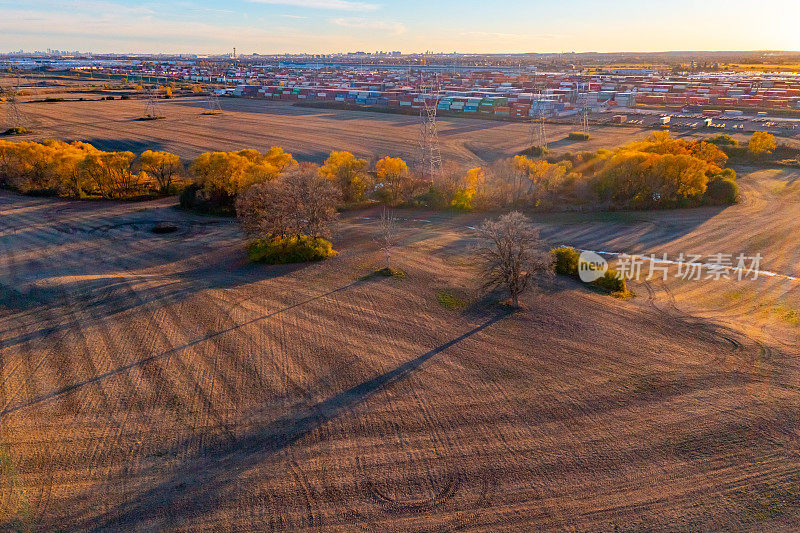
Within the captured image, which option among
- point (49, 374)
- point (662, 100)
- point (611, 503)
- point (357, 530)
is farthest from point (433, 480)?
point (662, 100)

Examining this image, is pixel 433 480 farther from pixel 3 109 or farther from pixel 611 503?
pixel 3 109

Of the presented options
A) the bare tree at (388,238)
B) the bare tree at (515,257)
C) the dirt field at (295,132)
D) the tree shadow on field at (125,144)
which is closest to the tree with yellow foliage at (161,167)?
the dirt field at (295,132)

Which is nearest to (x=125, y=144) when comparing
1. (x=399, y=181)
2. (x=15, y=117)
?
(x=15, y=117)

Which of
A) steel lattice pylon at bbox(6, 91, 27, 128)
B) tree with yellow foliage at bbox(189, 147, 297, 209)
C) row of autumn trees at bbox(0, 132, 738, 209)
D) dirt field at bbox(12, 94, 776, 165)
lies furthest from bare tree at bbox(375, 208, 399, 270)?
steel lattice pylon at bbox(6, 91, 27, 128)

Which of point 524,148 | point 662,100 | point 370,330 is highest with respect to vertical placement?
point 662,100

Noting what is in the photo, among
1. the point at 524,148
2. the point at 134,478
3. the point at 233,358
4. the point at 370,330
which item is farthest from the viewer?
the point at 524,148

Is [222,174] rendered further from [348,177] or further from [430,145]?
[430,145]
